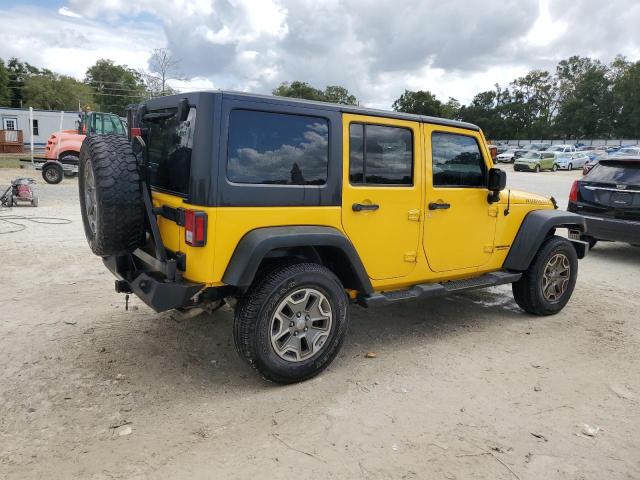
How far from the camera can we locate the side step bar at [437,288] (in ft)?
12.8

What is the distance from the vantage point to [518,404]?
3.39 meters

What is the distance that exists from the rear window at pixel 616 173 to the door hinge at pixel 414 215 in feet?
17.0

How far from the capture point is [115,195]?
3.22 m

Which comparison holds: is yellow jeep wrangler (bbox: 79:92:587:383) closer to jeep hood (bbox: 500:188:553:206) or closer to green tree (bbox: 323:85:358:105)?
jeep hood (bbox: 500:188:553:206)

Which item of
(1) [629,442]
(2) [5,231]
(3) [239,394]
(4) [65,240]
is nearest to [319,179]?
(3) [239,394]

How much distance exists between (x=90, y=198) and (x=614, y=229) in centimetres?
725

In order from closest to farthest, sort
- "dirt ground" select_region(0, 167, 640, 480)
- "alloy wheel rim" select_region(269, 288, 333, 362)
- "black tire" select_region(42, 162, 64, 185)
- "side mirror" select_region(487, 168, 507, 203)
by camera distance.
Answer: "dirt ground" select_region(0, 167, 640, 480) → "alloy wheel rim" select_region(269, 288, 333, 362) → "side mirror" select_region(487, 168, 507, 203) → "black tire" select_region(42, 162, 64, 185)

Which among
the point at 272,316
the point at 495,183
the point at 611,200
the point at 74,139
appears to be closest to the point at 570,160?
the point at 611,200

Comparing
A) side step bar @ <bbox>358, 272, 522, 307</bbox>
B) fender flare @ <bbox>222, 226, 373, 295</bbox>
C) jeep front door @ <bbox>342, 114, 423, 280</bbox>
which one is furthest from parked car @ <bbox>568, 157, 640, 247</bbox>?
fender flare @ <bbox>222, 226, 373, 295</bbox>

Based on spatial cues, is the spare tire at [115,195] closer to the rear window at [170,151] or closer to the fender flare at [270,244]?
the rear window at [170,151]

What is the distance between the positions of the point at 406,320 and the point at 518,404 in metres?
1.69

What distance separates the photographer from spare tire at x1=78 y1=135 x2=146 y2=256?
322 centimetres

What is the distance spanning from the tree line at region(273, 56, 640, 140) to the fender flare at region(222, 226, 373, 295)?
201 ft

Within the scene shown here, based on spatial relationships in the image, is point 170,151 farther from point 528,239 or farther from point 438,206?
point 528,239
